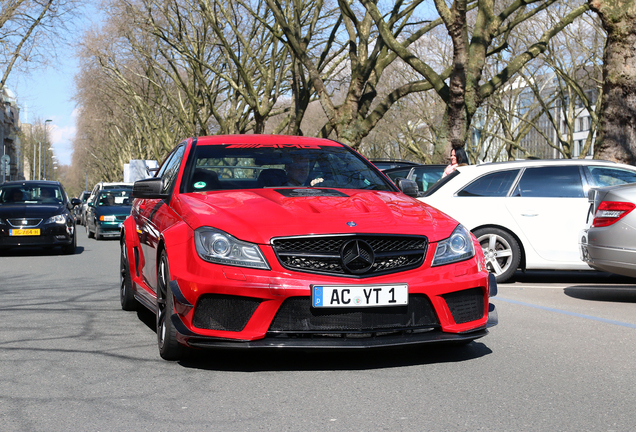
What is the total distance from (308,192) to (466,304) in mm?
1379

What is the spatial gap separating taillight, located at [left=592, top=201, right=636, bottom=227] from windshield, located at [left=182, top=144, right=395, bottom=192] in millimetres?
3198

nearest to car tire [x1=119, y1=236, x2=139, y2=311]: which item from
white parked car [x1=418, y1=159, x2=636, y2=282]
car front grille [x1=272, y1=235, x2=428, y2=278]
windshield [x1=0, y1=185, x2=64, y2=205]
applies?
car front grille [x1=272, y1=235, x2=428, y2=278]

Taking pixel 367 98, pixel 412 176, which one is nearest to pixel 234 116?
pixel 367 98

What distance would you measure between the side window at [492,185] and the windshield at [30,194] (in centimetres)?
994

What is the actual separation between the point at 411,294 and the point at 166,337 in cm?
158

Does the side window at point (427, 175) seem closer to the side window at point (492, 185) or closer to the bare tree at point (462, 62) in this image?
the bare tree at point (462, 62)

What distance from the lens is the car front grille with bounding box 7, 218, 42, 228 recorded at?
53.6ft

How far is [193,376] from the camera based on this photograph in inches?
203

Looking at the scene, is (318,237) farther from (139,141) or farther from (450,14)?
(139,141)

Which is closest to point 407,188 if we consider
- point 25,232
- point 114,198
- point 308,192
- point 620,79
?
point 308,192

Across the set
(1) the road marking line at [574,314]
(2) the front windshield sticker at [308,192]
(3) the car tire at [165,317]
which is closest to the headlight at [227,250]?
(3) the car tire at [165,317]

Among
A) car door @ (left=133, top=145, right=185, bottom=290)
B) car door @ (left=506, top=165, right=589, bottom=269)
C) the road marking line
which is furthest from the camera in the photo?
car door @ (left=506, top=165, right=589, bottom=269)

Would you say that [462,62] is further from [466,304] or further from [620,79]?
[466,304]

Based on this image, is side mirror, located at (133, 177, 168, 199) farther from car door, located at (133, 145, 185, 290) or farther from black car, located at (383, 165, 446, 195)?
black car, located at (383, 165, 446, 195)
